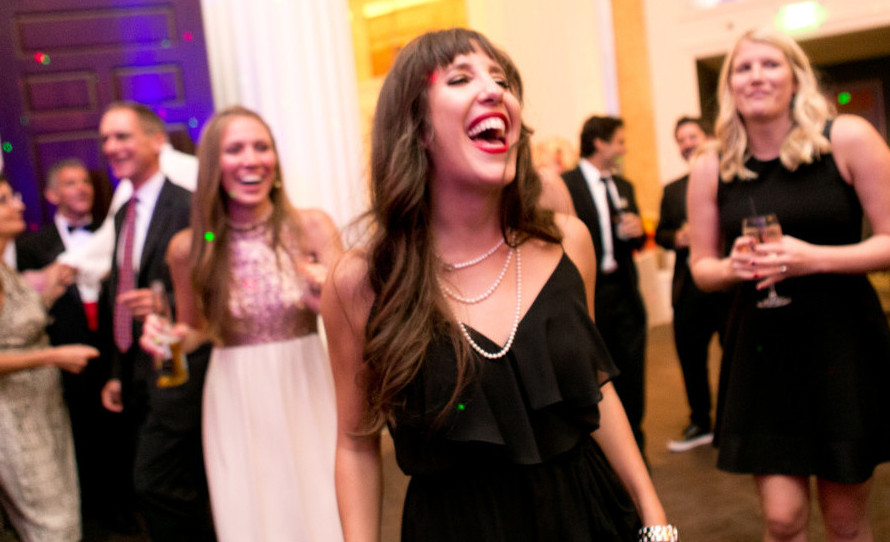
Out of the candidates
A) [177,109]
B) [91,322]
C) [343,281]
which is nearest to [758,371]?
[343,281]

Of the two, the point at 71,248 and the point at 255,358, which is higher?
the point at 71,248

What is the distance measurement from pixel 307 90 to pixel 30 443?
2.47 m

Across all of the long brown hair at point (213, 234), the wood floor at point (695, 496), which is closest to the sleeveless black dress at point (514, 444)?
the long brown hair at point (213, 234)

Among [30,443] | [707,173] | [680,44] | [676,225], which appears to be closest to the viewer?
[707,173]

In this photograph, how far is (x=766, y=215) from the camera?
241 centimetres

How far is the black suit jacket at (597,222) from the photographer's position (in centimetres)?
439

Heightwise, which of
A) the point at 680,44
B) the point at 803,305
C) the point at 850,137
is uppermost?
the point at 680,44

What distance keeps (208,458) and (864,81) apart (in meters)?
10.2

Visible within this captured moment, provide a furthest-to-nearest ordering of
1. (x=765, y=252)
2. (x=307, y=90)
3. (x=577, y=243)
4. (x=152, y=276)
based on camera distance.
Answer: (x=307, y=90) < (x=152, y=276) < (x=765, y=252) < (x=577, y=243)

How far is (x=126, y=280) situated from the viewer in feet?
12.1

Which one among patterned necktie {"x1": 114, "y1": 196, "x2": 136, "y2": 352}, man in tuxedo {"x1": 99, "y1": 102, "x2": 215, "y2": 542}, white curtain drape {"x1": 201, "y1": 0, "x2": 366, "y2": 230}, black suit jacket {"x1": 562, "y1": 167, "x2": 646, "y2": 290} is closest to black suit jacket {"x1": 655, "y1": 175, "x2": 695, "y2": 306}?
black suit jacket {"x1": 562, "y1": 167, "x2": 646, "y2": 290}

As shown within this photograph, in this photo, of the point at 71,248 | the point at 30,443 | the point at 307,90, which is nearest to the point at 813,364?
the point at 30,443

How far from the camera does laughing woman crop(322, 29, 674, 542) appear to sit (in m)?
1.56

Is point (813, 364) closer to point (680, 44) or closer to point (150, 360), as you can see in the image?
point (150, 360)
